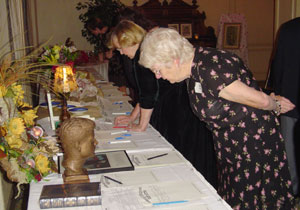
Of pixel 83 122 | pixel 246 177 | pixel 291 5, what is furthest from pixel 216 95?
pixel 291 5

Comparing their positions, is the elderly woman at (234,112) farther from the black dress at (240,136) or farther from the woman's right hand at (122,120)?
the woman's right hand at (122,120)

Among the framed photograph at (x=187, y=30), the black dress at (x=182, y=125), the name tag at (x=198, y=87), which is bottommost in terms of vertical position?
the black dress at (x=182, y=125)

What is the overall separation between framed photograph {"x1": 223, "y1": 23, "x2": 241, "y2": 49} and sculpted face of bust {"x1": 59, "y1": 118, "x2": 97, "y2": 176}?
694 cm

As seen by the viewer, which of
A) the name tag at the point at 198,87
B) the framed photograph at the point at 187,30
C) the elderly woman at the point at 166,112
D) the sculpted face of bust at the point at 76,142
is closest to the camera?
the sculpted face of bust at the point at 76,142

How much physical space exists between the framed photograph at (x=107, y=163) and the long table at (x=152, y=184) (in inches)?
0.9

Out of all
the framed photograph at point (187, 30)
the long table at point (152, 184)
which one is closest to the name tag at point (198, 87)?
the long table at point (152, 184)

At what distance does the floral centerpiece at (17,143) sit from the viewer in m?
1.29

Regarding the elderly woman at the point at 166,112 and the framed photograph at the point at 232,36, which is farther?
the framed photograph at the point at 232,36

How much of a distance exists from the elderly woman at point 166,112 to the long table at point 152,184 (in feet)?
1.11

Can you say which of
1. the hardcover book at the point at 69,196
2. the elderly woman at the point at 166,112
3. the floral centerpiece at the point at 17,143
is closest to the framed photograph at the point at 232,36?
the elderly woman at the point at 166,112

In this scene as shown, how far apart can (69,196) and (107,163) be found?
37cm

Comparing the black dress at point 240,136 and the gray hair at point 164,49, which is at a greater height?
the gray hair at point 164,49

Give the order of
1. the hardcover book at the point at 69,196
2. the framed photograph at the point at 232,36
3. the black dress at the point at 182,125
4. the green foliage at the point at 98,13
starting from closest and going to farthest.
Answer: the hardcover book at the point at 69,196 → the black dress at the point at 182,125 → the green foliage at the point at 98,13 → the framed photograph at the point at 232,36

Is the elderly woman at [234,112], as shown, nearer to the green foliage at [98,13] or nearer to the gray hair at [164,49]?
the gray hair at [164,49]
